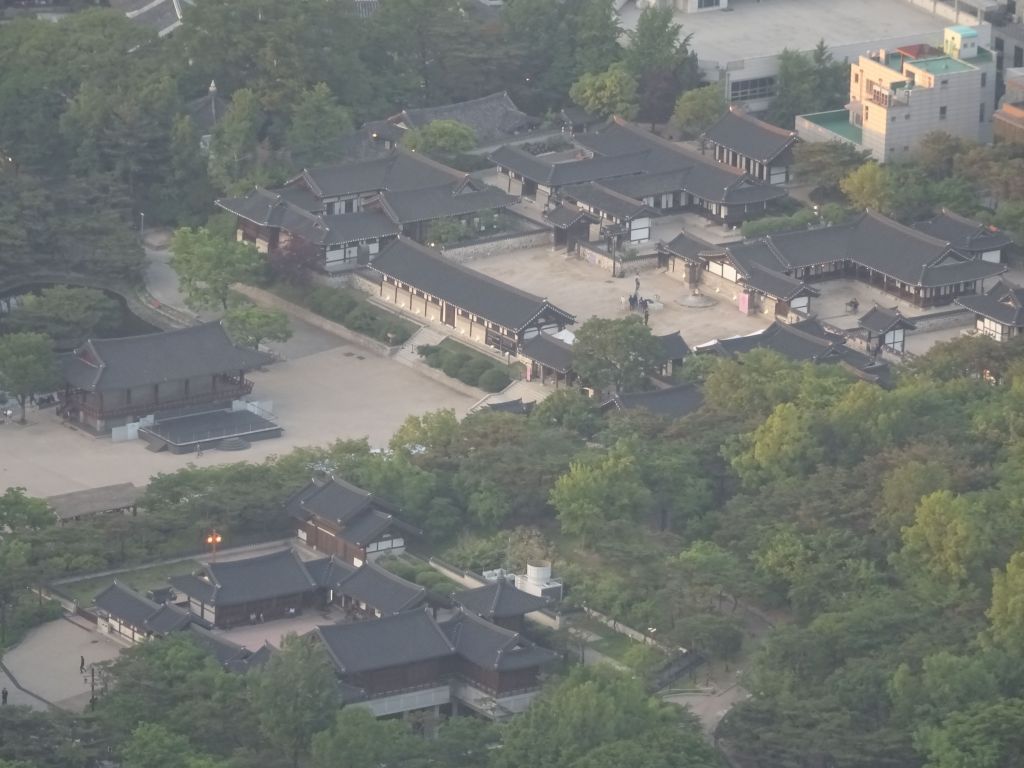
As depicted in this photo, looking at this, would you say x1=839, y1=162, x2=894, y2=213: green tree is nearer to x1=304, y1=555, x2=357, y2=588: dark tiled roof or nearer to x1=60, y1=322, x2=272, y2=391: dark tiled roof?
x1=60, y1=322, x2=272, y2=391: dark tiled roof

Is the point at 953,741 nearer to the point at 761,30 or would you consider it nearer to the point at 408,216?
the point at 408,216

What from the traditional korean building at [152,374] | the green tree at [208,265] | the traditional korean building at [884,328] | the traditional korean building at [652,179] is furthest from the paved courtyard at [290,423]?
the traditional korean building at [652,179]

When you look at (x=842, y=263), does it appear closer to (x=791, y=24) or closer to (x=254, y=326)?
(x=254, y=326)

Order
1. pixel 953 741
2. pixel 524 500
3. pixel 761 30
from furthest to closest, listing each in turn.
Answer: pixel 761 30
pixel 524 500
pixel 953 741

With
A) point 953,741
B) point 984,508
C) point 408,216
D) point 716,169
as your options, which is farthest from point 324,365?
point 953,741

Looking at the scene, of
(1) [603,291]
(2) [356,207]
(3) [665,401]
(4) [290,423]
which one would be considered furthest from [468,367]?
(2) [356,207]

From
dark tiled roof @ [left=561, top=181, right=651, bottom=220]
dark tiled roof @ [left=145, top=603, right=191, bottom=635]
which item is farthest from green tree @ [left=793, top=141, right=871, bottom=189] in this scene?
dark tiled roof @ [left=145, top=603, right=191, bottom=635]
